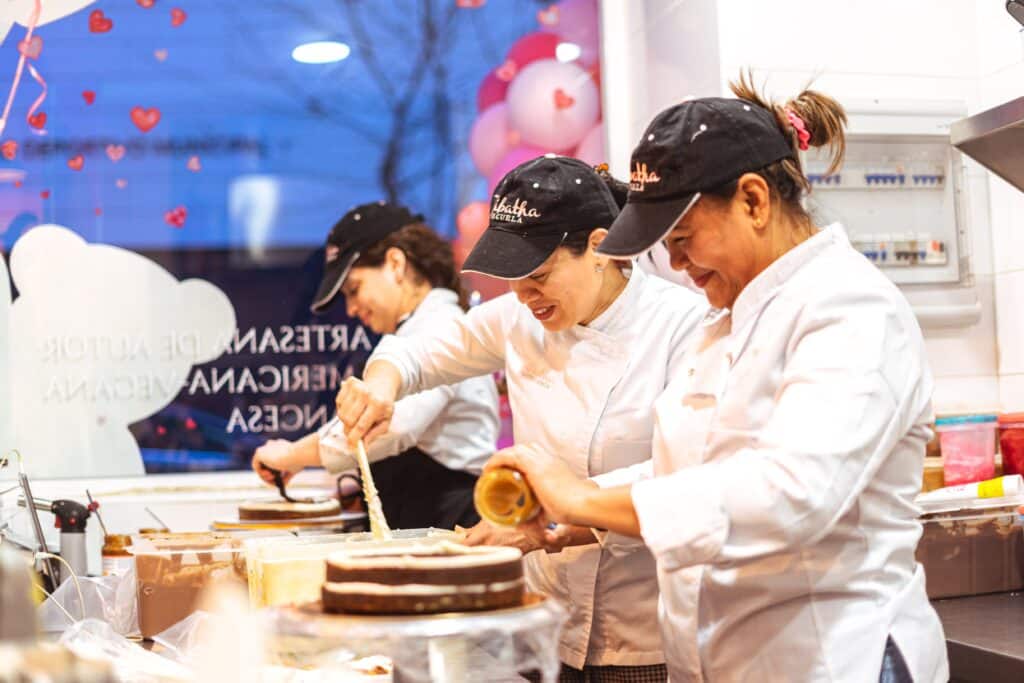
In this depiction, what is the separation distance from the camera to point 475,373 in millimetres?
2672

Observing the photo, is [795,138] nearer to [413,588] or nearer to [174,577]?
[413,588]

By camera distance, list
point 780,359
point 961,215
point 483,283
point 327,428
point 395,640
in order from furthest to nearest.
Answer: point 483,283
point 961,215
point 327,428
point 780,359
point 395,640

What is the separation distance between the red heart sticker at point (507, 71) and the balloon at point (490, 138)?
0.36 ft

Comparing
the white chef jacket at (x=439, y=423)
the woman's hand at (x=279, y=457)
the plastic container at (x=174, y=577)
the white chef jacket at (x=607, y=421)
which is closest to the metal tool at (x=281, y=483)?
the woman's hand at (x=279, y=457)

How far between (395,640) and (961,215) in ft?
9.29

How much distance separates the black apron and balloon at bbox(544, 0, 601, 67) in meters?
1.71

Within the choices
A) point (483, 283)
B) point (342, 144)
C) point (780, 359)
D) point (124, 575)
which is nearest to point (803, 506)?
point (780, 359)

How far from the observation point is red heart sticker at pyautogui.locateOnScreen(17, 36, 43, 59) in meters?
4.11

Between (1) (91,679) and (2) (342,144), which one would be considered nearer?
(1) (91,679)

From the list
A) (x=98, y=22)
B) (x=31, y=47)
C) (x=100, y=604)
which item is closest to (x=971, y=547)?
(x=100, y=604)

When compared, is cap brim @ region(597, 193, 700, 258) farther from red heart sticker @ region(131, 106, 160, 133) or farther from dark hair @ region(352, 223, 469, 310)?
red heart sticker @ region(131, 106, 160, 133)

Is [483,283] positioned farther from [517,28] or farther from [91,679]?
[91,679]

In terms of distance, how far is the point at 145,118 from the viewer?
13.8 ft

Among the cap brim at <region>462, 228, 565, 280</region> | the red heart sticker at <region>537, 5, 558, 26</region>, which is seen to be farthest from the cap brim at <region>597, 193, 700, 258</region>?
the red heart sticker at <region>537, 5, 558, 26</region>
